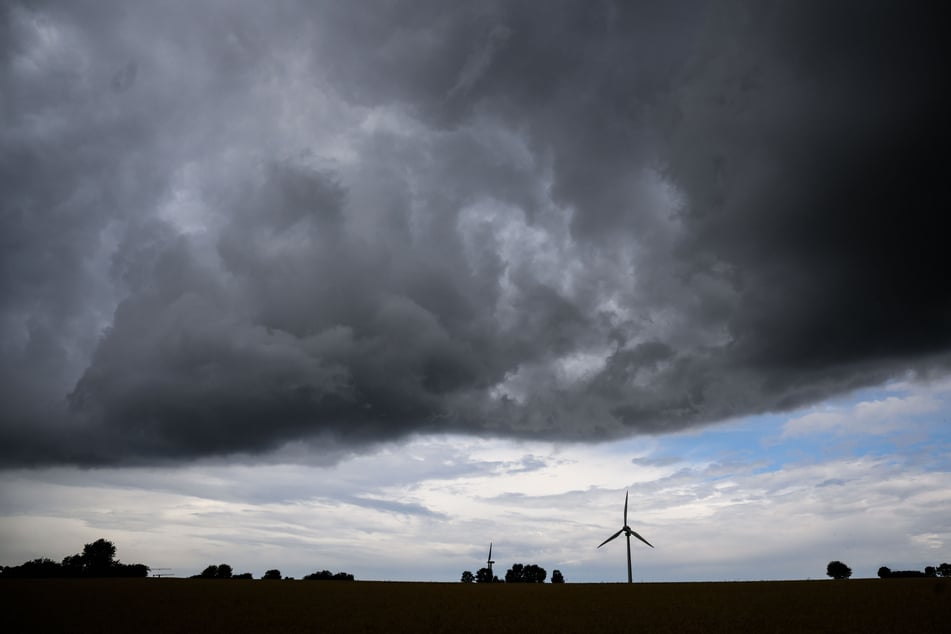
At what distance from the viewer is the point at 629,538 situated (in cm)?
17588

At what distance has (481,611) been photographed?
3000 inches

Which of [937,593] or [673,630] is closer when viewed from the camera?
[673,630]

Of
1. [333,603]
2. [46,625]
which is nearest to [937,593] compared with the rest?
[333,603]

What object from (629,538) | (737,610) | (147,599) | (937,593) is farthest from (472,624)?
(629,538)

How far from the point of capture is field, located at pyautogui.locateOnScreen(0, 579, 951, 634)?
194ft

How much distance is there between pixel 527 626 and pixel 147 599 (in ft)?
193

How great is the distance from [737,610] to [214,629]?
5553 centimetres

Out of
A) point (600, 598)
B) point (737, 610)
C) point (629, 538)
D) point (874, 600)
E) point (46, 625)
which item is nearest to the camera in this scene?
point (46, 625)

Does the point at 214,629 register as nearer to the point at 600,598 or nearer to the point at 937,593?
the point at 600,598

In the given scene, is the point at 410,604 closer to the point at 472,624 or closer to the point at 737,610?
the point at 472,624

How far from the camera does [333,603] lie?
87.0 m

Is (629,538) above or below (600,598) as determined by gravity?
above

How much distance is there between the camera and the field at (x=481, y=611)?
194ft

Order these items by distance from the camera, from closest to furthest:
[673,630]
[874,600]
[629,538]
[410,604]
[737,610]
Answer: [673,630] → [737,610] → [874,600] → [410,604] → [629,538]
